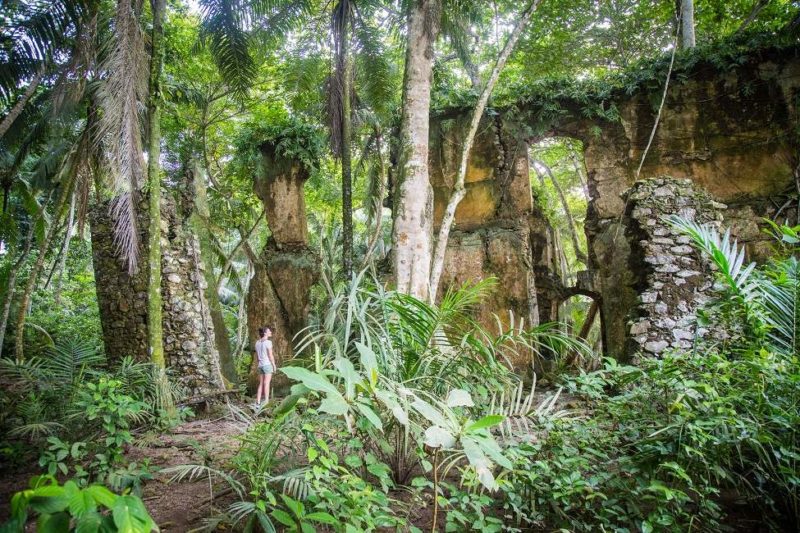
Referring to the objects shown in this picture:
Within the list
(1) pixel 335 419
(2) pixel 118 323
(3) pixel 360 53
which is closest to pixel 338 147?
(3) pixel 360 53

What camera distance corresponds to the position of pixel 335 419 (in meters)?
2.70

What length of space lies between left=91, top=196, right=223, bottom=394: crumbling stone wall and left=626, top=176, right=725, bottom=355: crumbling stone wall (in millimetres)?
5637

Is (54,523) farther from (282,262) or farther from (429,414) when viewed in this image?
(282,262)

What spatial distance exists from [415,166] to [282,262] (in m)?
6.41

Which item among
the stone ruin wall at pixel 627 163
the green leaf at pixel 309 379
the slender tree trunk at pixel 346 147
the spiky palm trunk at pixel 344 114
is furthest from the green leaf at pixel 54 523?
the slender tree trunk at pixel 346 147

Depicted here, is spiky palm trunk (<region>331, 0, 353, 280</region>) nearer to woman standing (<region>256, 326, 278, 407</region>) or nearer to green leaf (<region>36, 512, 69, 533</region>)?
woman standing (<region>256, 326, 278, 407</region>)

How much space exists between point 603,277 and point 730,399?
626 centimetres

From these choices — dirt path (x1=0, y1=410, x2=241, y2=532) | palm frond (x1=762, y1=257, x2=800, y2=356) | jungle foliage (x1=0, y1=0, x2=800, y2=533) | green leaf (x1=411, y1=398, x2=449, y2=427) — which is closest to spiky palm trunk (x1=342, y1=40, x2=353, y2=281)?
jungle foliage (x1=0, y1=0, x2=800, y2=533)

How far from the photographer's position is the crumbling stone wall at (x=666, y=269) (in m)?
5.00

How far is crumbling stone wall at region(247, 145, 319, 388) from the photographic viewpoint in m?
10.2

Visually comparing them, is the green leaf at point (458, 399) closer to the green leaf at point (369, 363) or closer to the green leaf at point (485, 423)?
the green leaf at point (485, 423)

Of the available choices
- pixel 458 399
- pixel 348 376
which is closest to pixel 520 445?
pixel 458 399

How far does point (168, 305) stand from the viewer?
647 cm

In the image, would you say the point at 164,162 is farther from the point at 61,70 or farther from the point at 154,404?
the point at 154,404
